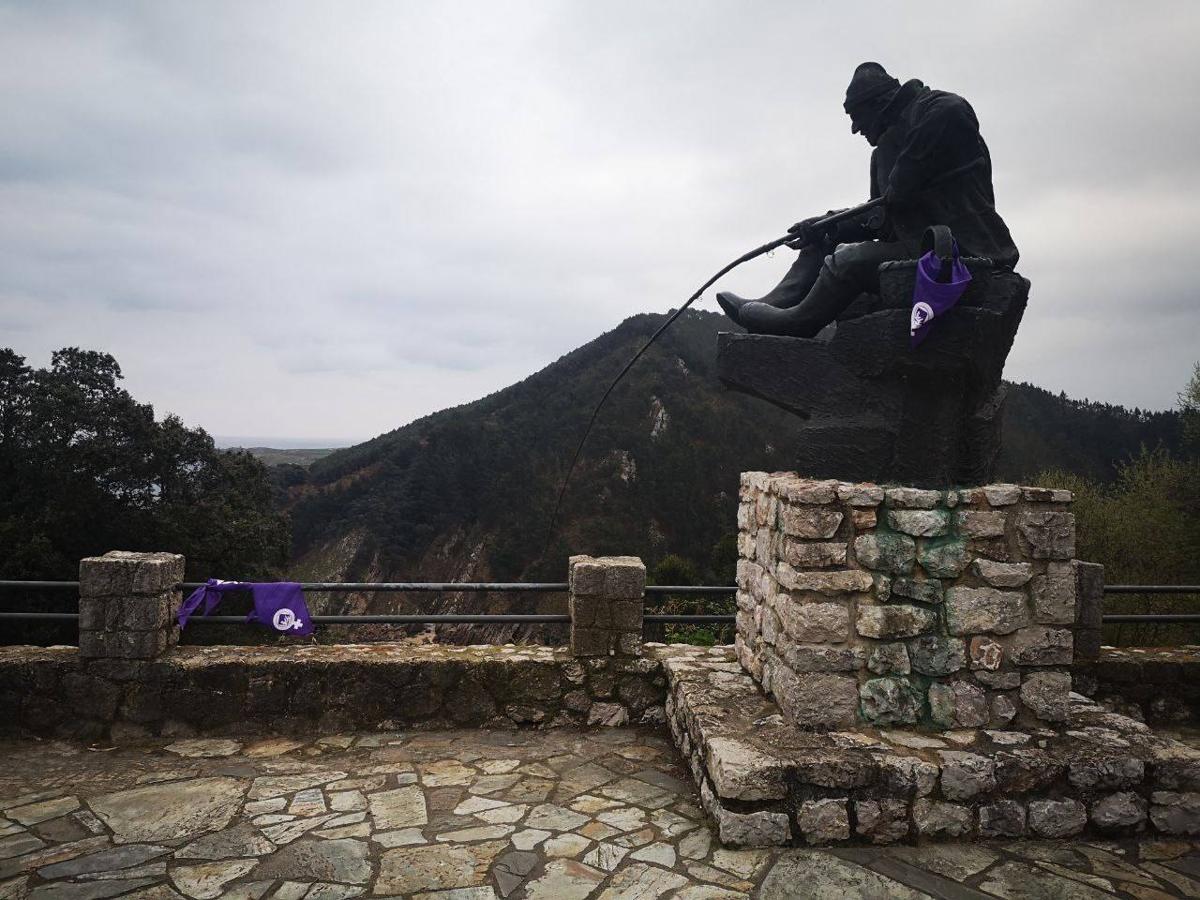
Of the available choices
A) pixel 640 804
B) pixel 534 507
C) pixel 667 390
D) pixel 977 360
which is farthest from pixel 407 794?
pixel 667 390

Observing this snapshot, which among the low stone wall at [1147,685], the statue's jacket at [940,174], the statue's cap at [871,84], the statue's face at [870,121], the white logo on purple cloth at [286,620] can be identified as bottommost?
the low stone wall at [1147,685]

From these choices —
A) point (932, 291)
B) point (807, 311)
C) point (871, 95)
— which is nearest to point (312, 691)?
point (807, 311)

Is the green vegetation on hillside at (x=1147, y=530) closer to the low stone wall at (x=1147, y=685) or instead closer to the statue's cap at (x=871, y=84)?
the low stone wall at (x=1147, y=685)

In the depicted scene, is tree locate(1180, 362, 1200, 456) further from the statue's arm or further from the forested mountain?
the statue's arm

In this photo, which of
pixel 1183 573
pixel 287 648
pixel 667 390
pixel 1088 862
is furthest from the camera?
pixel 667 390

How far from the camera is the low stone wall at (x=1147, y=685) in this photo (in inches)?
190

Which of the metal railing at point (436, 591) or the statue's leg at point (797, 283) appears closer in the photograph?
the statue's leg at point (797, 283)

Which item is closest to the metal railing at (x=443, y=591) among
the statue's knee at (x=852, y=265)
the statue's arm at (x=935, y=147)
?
the statue's knee at (x=852, y=265)

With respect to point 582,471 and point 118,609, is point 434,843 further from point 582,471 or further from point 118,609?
point 582,471

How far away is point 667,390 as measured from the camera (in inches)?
1284

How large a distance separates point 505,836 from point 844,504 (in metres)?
2.16

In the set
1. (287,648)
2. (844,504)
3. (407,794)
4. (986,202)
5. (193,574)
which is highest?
(986,202)

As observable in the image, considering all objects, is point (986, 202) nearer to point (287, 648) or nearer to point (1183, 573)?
point (287, 648)

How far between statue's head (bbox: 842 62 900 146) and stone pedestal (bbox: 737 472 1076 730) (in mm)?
1953
